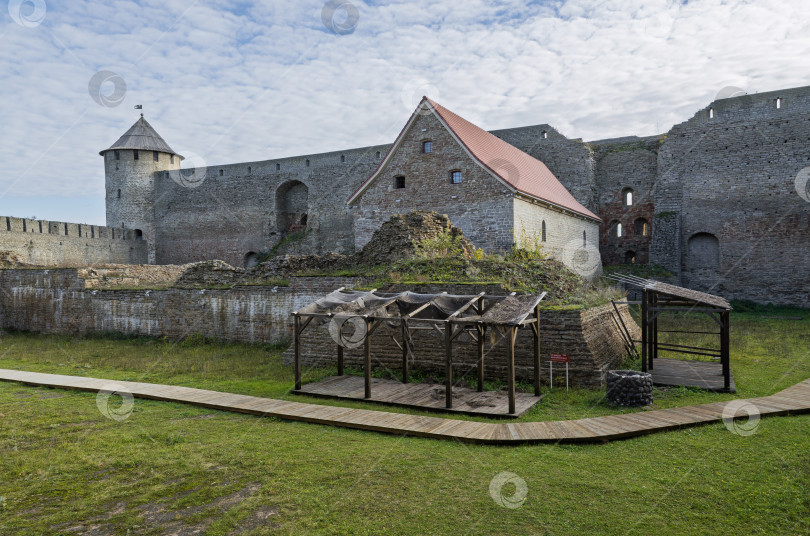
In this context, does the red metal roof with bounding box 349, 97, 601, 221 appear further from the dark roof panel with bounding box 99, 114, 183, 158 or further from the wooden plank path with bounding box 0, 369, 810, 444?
the dark roof panel with bounding box 99, 114, 183, 158

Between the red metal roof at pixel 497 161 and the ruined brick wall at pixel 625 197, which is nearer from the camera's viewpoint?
the red metal roof at pixel 497 161

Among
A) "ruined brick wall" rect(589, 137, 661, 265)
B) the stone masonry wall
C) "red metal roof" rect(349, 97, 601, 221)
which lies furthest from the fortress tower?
"ruined brick wall" rect(589, 137, 661, 265)

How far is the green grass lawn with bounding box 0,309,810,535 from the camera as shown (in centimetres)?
511

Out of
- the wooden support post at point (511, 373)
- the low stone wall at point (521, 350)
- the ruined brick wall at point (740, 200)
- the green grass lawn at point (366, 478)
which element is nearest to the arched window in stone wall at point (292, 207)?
A: the ruined brick wall at point (740, 200)

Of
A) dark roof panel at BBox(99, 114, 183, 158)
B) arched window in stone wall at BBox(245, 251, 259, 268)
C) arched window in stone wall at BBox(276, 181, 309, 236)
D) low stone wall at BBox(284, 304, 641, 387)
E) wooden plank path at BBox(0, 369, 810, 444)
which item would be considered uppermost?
dark roof panel at BBox(99, 114, 183, 158)

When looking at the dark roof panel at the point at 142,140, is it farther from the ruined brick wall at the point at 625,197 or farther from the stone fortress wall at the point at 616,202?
the ruined brick wall at the point at 625,197

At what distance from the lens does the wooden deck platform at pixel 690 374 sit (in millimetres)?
10461

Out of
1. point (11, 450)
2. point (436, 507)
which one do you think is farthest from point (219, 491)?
point (11, 450)

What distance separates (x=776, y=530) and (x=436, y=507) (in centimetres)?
315

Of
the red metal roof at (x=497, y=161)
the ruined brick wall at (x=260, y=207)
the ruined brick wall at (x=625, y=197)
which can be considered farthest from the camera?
the ruined brick wall at (x=260, y=207)

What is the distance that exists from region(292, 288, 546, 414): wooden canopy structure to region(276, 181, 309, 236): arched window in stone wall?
25821mm

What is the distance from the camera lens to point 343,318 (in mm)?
10609

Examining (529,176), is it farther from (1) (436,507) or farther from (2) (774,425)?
(1) (436,507)

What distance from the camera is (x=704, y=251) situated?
92.2 feet
